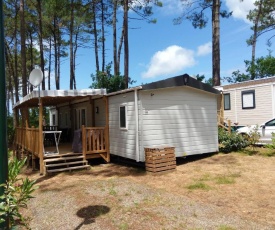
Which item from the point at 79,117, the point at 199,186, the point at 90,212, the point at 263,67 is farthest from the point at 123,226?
the point at 263,67

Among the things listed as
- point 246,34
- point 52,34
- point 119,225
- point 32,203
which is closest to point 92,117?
point 32,203

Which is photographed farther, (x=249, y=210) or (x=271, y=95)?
(x=271, y=95)

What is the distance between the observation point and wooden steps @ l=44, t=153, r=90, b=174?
8375mm

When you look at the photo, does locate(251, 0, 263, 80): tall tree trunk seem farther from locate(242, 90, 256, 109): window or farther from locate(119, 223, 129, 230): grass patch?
locate(119, 223, 129, 230): grass patch

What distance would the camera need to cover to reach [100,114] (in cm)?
1088

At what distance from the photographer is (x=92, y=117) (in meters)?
11.3

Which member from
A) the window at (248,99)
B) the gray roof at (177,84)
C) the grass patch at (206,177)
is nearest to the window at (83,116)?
the gray roof at (177,84)

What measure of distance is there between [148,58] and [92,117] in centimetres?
1805

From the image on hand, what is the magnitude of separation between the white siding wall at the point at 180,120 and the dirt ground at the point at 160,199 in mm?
963

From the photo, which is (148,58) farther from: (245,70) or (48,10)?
(48,10)

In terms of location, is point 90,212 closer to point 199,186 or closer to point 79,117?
point 199,186


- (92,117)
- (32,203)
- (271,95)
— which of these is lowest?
(32,203)

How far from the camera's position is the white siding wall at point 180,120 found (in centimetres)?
824

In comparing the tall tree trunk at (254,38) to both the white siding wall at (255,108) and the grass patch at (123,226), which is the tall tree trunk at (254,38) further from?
the grass patch at (123,226)
